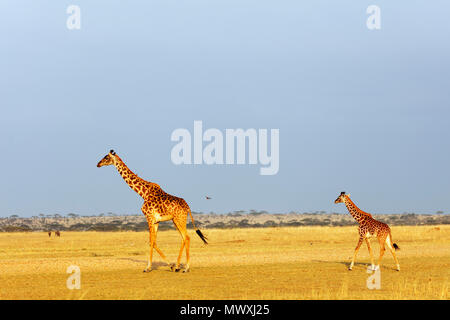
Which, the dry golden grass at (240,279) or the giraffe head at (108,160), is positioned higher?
the giraffe head at (108,160)

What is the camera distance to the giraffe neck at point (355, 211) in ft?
74.6

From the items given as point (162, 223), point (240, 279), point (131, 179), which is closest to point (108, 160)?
point (131, 179)

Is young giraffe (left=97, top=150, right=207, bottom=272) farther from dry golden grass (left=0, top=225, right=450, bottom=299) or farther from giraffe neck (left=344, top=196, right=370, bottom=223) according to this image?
giraffe neck (left=344, top=196, right=370, bottom=223)

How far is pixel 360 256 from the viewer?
30.5 m

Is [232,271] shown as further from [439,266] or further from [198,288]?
[439,266]

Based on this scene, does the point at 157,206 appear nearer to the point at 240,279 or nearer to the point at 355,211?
the point at 240,279

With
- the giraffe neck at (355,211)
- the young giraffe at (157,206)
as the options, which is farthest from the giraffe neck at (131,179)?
the giraffe neck at (355,211)

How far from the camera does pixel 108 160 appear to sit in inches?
878

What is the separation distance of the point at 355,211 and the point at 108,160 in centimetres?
791

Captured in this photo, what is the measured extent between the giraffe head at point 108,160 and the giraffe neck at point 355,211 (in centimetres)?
756

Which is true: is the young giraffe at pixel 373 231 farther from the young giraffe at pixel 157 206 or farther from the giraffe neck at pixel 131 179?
the giraffe neck at pixel 131 179

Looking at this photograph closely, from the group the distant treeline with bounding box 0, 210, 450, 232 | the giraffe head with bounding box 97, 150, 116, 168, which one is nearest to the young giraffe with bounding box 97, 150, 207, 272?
the giraffe head with bounding box 97, 150, 116, 168
